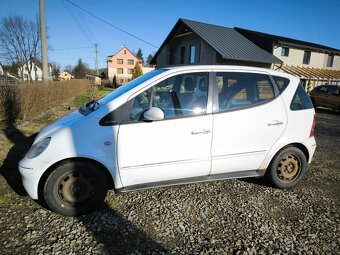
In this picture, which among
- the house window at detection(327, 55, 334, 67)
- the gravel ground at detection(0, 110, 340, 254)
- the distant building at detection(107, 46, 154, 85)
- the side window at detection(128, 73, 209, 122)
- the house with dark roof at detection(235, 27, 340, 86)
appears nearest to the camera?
the gravel ground at detection(0, 110, 340, 254)

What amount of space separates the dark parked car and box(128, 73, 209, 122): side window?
1285 cm

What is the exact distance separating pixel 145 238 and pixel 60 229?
3.15ft

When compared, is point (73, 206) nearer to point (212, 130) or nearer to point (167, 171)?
point (167, 171)

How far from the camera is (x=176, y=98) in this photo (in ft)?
10.4

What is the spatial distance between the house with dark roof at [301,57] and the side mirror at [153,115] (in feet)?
73.4

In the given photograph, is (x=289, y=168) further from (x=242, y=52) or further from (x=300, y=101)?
(x=242, y=52)

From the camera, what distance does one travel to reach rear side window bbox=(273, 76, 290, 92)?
3.54m

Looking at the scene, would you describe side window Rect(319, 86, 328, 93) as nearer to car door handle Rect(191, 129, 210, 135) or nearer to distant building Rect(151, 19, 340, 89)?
distant building Rect(151, 19, 340, 89)

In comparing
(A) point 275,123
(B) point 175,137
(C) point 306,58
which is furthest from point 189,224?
(C) point 306,58

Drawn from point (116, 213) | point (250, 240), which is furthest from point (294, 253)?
point (116, 213)

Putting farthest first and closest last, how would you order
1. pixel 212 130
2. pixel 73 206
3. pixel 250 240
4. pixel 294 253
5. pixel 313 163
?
pixel 313 163 → pixel 212 130 → pixel 73 206 → pixel 250 240 → pixel 294 253

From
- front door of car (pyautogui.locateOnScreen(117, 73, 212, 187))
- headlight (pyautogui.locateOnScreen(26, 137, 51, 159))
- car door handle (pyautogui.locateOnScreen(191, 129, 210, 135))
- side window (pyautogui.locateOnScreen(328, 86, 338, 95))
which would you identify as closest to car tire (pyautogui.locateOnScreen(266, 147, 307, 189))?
front door of car (pyautogui.locateOnScreen(117, 73, 212, 187))

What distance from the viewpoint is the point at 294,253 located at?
7.89ft

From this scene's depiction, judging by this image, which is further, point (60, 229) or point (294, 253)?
point (60, 229)
